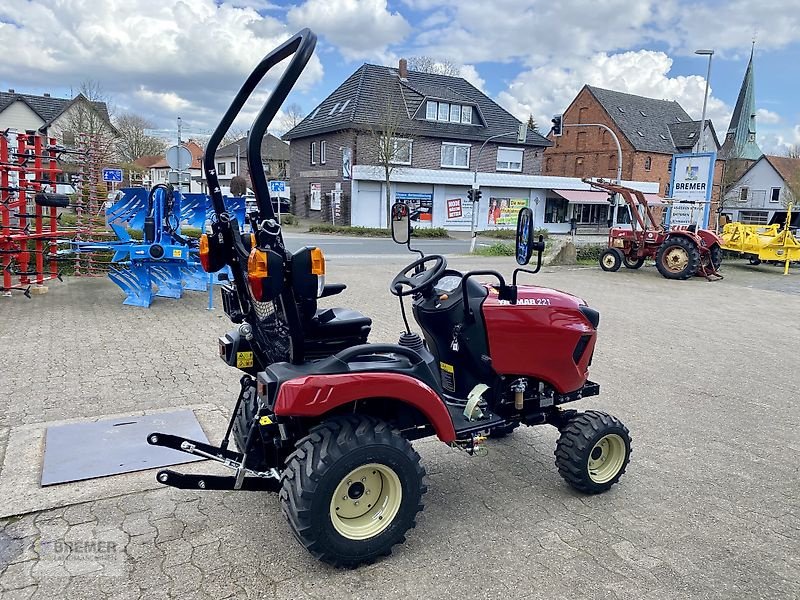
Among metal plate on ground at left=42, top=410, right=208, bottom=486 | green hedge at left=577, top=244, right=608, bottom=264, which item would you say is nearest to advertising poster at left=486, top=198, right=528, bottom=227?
green hedge at left=577, top=244, right=608, bottom=264

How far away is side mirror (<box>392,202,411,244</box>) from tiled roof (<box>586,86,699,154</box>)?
43.9m

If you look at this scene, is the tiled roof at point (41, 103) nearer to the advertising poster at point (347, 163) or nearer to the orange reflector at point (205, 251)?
the advertising poster at point (347, 163)

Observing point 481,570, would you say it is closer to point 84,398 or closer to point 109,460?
point 109,460

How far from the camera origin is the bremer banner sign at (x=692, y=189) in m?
18.7

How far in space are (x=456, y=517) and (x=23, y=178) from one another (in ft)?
28.6

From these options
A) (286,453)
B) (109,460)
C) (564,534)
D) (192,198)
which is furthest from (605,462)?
(192,198)

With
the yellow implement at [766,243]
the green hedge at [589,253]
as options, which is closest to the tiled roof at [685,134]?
the yellow implement at [766,243]

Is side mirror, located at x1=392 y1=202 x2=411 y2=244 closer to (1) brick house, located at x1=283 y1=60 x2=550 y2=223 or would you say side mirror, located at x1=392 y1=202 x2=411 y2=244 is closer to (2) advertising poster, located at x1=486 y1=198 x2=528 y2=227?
(1) brick house, located at x1=283 y1=60 x2=550 y2=223

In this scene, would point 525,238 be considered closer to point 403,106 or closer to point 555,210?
point 403,106

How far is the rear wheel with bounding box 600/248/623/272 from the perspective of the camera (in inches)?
633

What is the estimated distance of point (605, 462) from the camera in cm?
363

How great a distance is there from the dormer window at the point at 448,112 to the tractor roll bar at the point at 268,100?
32547mm

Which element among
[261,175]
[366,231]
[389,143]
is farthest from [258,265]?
[389,143]

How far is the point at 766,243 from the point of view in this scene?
1717 centimetres
